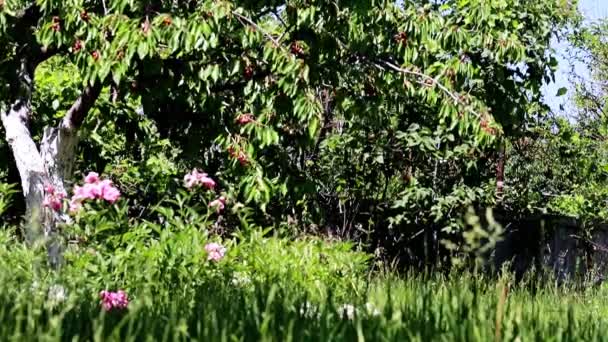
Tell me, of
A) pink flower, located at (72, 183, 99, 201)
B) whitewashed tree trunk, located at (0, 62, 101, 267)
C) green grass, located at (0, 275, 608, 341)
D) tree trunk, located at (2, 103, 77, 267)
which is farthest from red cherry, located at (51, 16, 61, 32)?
green grass, located at (0, 275, 608, 341)

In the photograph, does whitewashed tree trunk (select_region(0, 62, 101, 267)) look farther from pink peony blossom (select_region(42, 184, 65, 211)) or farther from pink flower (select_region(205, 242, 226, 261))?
pink flower (select_region(205, 242, 226, 261))

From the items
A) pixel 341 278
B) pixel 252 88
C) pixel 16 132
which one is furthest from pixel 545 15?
pixel 16 132


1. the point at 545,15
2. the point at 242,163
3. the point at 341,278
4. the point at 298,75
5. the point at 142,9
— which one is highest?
the point at 545,15

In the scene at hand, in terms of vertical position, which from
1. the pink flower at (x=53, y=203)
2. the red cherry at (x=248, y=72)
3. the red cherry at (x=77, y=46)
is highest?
the red cherry at (x=77, y=46)

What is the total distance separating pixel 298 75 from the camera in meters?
5.19

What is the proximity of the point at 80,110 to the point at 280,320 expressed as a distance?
4025mm

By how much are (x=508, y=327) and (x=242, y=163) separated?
3.39 metres

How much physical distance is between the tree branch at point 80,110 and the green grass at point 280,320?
10.4 ft

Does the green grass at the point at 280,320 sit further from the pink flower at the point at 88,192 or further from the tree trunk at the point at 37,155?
the tree trunk at the point at 37,155

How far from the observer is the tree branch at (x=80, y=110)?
5.96m

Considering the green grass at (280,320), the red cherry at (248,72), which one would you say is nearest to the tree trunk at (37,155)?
the red cherry at (248,72)

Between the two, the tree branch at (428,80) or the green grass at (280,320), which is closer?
the green grass at (280,320)

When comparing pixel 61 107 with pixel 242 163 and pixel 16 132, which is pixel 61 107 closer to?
pixel 16 132

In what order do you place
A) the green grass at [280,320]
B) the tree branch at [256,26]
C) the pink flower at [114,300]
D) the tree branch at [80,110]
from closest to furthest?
the green grass at [280,320], the pink flower at [114,300], the tree branch at [256,26], the tree branch at [80,110]
